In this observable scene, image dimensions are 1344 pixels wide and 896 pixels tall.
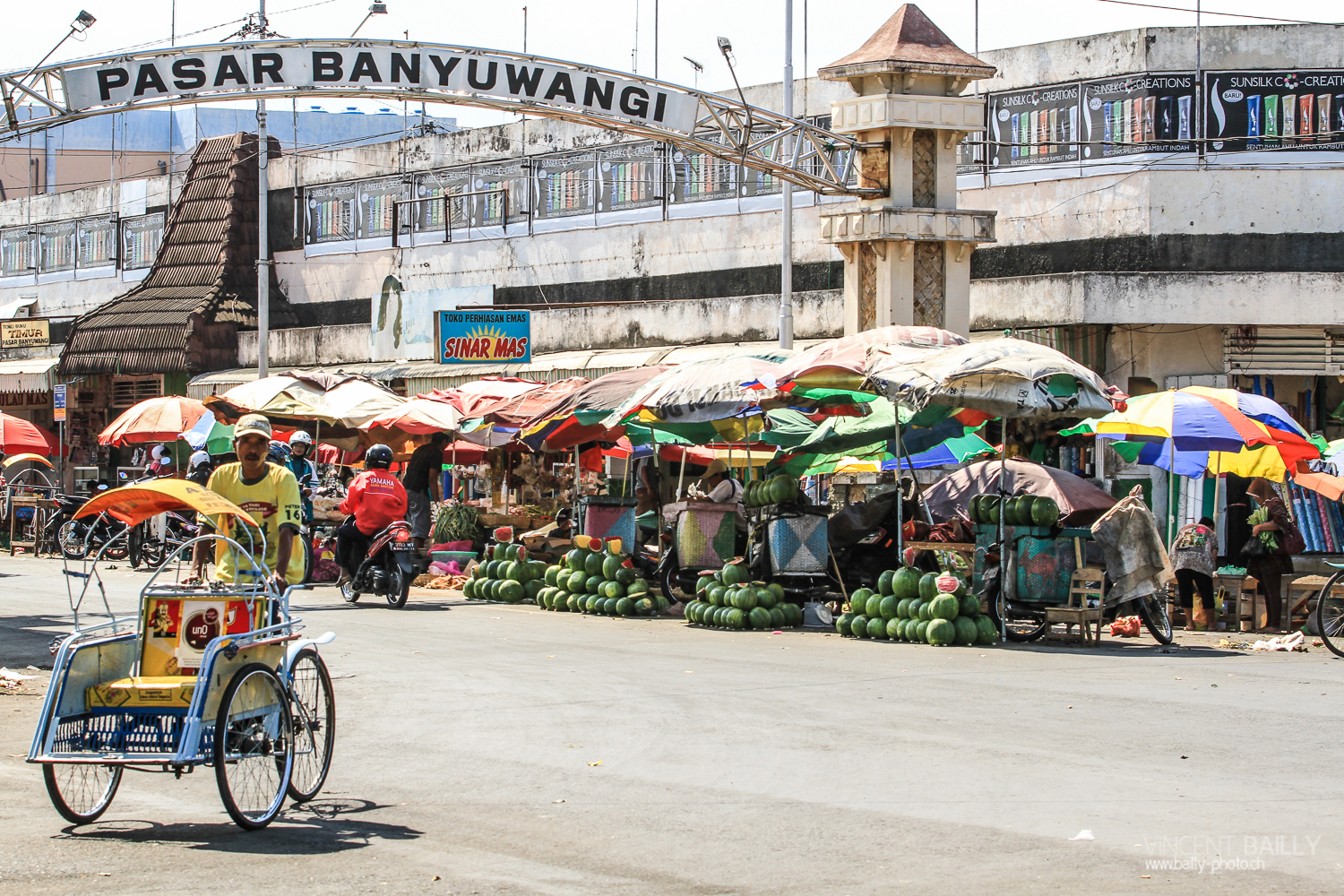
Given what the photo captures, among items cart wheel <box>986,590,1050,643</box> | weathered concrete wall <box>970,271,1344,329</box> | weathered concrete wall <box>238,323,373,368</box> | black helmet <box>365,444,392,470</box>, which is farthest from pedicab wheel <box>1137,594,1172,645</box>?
weathered concrete wall <box>238,323,373,368</box>

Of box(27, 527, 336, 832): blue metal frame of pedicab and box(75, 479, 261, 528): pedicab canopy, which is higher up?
box(75, 479, 261, 528): pedicab canopy

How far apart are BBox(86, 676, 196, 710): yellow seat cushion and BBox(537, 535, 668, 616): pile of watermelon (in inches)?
437

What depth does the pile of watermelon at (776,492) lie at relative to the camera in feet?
55.8

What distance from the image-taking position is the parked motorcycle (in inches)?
739

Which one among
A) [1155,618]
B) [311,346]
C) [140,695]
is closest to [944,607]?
[1155,618]

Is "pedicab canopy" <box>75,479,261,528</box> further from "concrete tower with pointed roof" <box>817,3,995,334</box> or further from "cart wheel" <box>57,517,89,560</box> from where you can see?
"cart wheel" <box>57,517,89,560</box>

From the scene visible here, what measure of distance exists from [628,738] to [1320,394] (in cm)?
1747

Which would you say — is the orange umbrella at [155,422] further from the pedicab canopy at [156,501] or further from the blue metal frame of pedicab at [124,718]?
the blue metal frame of pedicab at [124,718]

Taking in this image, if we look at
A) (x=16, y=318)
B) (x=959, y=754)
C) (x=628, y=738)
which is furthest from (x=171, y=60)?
(x=16, y=318)

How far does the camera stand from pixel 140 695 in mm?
7055

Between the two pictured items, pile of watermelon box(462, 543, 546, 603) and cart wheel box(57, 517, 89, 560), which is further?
cart wheel box(57, 517, 89, 560)

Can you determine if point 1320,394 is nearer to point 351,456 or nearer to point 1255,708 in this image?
point 1255,708

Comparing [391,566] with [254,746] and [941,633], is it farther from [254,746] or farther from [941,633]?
[254,746]

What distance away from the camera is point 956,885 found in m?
6.08
